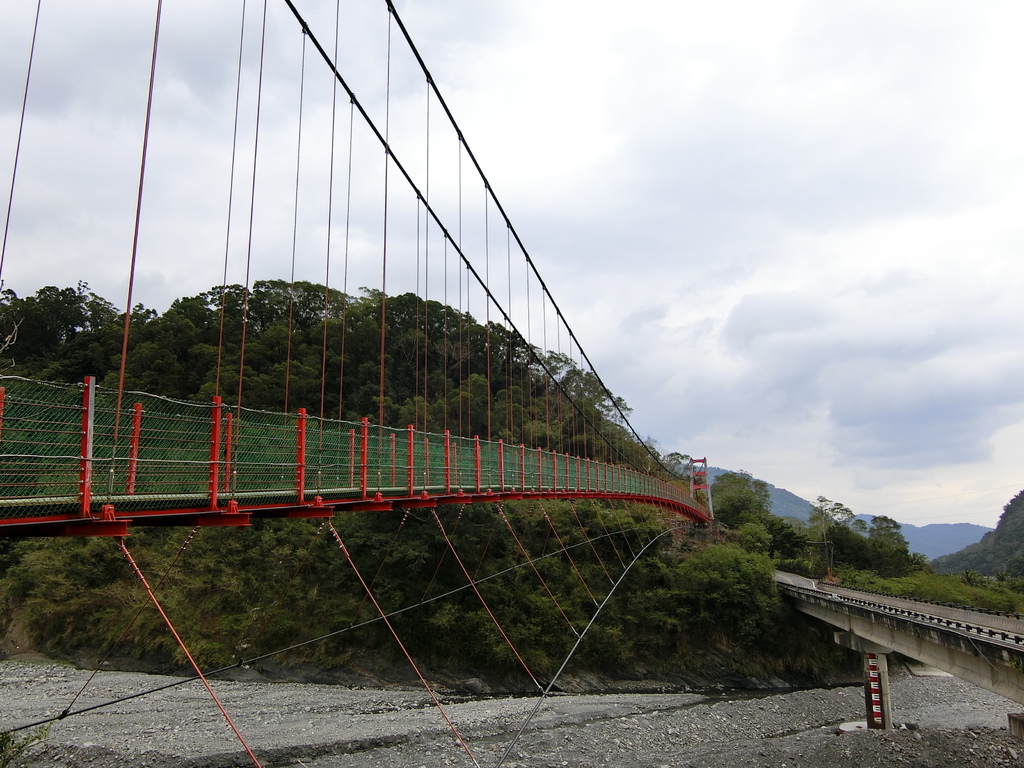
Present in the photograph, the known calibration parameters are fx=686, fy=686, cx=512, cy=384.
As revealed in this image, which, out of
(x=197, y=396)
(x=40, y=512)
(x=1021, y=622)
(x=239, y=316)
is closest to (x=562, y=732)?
(x=1021, y=622)

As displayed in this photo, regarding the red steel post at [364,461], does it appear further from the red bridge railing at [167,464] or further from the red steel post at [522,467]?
the red steel post at [522,467]

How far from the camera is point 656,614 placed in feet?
75.2

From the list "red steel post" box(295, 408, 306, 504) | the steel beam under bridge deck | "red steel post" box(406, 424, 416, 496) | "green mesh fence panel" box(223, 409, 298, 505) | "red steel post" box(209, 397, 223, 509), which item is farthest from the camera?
the steel beam under bridge deck

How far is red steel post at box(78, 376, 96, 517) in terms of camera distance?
4344mm

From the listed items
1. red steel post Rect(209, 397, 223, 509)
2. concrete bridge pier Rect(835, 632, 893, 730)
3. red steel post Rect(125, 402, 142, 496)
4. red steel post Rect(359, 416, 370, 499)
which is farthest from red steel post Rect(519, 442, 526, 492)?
concrete bridge pier Rect(835, 632, 893, 730)

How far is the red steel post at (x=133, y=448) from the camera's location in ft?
16.1

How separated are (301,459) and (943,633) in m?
14.2

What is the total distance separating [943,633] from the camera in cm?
1445

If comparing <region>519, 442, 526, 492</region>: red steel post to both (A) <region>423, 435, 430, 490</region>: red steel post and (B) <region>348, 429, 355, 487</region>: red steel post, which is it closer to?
(A) <region>423, 435, 430, 490</region>: red steel post

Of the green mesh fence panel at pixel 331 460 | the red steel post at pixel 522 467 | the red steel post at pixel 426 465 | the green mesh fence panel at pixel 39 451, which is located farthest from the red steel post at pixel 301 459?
the red steel post at pixel 522 467

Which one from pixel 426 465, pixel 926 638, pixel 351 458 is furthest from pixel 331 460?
pixel 926 638

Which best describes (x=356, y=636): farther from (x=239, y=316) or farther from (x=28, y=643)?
(x=239, y=316)

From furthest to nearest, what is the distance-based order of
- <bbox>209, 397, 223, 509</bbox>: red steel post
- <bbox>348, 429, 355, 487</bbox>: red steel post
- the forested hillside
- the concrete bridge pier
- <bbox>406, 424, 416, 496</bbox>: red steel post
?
the forested hillside
the concrete bridge pier
<bbox>406, 424, 416, 496</bbox>: red steel post
<bbox>348, 429, 355, 487</bbox>: red steel post
<bbox>209, 397, 223, 509</bbox>: red steel post

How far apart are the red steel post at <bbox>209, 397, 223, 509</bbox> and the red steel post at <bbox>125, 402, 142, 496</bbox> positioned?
2.21ft
